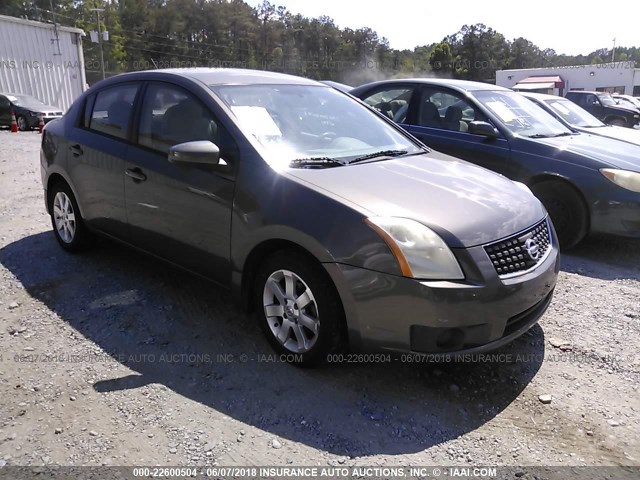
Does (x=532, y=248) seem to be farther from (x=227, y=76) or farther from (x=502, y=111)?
(x=502, y=111)

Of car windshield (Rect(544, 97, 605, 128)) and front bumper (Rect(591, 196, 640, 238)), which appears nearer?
front bumper (Rect(591, 196, 640, 238))

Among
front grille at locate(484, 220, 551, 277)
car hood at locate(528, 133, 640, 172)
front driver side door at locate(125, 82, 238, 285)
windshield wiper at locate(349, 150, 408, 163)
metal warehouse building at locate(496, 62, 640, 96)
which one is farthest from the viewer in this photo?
metal warehouse building at locate(496, 62, 640, 96)

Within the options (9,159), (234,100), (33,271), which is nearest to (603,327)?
(234,100)

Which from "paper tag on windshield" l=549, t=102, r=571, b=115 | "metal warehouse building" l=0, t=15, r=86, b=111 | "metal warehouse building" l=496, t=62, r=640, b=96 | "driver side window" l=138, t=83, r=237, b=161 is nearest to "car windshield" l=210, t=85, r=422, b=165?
"driver side window" l=138, t=83, r=237, b=161

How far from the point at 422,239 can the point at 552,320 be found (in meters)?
1.70

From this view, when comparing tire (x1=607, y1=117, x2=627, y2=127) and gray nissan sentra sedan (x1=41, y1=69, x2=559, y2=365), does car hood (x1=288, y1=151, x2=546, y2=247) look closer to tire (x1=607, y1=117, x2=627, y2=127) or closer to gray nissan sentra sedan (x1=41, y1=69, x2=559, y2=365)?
gray nissan sentra sedan (x1=41, y1=69, x2=559, y2=365)

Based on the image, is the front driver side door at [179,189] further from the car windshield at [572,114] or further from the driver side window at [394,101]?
the car windshield at [572,114]

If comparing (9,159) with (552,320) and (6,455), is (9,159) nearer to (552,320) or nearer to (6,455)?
(6,455)

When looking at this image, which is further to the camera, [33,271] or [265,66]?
[265,66]

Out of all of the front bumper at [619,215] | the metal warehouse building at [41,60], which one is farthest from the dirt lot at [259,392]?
the metal warehouse building at [41,60]

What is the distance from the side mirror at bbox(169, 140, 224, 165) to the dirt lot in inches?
44.8

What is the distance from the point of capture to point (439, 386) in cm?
288

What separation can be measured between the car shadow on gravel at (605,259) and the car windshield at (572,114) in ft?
8.20

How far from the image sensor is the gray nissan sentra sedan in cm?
257
